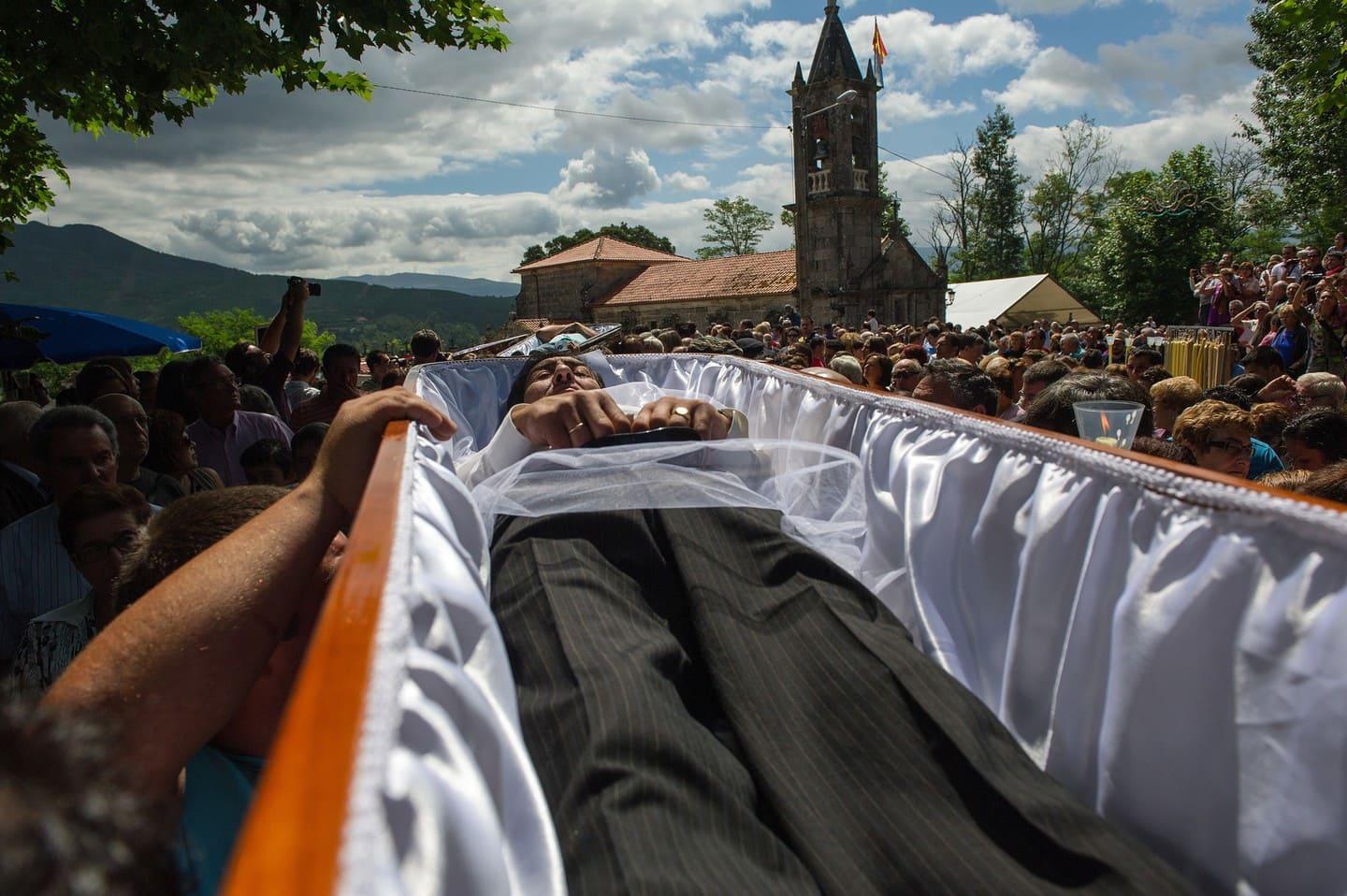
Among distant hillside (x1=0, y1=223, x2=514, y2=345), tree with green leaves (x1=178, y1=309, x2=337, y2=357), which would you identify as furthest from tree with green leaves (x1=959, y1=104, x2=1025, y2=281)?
distant hillside (x1=0, y1=223, x2=514, y2=345)

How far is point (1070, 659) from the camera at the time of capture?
161 cm

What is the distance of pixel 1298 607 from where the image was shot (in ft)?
3.83

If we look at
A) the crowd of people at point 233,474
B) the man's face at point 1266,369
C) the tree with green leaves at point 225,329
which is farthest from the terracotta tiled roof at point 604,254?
the man's face at point 1266,369

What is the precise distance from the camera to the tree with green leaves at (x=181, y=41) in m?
3.96

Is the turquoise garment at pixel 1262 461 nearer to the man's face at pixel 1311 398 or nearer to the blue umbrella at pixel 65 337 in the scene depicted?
the man's face at pixel 1311 398

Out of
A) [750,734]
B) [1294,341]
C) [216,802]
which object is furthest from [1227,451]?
[1294,341]

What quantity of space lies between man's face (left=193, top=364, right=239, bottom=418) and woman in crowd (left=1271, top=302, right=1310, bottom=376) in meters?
8.90

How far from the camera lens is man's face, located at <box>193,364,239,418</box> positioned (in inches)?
176

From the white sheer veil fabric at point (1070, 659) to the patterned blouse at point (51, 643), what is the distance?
1107 mm

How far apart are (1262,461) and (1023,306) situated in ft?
98.1

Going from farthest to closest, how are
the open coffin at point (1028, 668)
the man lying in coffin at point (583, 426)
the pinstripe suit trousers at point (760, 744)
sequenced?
the man lying in coffin at point (583, 426) → the pinstripe suit trousers at point (760, 744) → the open coffin at point (1028, 668)

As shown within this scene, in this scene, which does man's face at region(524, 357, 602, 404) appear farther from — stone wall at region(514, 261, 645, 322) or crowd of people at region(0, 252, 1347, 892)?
stone wall at region(514, 261, 645, 322)

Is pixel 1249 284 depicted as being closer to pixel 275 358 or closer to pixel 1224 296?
pixel 1224 296

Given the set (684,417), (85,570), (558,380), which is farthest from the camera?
(558,380)
